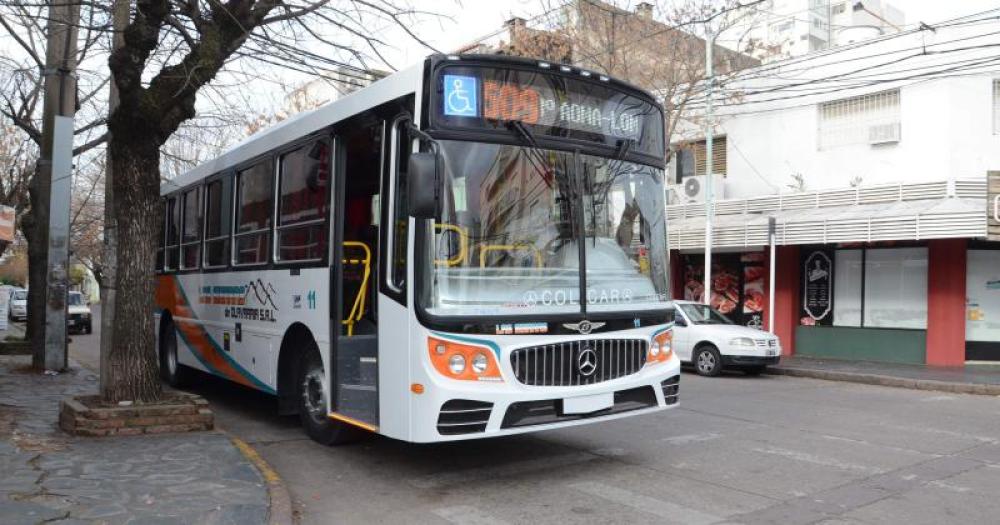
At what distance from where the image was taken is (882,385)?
15.3 m

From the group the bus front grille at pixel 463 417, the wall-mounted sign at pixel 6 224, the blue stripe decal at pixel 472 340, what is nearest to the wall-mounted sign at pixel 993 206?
the blue stripe decal at pixel 472 340

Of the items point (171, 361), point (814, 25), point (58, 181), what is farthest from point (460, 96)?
point (814, 25)

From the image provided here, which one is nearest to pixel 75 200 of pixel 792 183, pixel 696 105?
pixel 696 105

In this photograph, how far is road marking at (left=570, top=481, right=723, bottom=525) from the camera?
5.72m

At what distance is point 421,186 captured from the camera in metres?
5.72

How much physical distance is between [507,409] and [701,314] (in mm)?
12052

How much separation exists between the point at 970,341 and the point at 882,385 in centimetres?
389

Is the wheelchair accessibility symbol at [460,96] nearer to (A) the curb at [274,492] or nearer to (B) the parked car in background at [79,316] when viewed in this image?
(A) the curb at [274,492]

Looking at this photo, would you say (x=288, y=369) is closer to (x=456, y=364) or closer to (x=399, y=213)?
(x=399, y=213)

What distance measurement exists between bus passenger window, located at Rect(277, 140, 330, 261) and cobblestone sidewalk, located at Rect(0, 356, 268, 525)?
1.98m

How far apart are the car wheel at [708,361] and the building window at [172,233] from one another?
10031 millimetres

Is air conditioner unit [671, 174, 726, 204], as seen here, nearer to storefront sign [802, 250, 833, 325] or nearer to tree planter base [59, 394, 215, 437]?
storefront sign [802, 250, 833, 325]

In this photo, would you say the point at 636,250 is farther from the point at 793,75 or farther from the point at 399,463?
the point at 793,75

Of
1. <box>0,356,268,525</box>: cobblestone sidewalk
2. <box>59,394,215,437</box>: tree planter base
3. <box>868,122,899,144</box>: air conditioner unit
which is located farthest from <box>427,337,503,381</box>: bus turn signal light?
<box>868,122,899,144</box>: air conditioner unit
